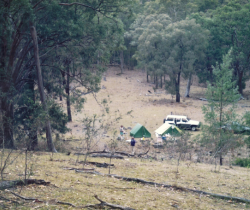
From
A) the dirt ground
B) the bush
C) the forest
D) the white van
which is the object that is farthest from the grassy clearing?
the white van

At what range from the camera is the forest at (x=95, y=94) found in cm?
780

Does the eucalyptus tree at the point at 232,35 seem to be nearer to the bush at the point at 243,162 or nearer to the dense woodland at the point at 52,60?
the dense woodland at the point at 52,60

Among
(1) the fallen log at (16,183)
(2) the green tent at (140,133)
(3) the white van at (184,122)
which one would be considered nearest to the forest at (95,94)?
(1) the fallen log at (16,183)

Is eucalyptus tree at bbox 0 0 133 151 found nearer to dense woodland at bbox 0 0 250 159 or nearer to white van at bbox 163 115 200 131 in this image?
dense woodland at bbox 0 0 250 159

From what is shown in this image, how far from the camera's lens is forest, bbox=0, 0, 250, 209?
780 cm

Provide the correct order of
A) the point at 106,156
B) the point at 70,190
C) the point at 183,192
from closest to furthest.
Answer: the point at 70,190 → the point at 183,192 → the point at 106,156

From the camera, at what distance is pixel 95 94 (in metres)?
14.9

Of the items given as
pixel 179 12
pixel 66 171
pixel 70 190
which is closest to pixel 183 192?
pixel 70 190

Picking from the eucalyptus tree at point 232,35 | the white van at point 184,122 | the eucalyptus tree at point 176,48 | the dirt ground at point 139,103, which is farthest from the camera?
the eucalyptus tree at point 232,35

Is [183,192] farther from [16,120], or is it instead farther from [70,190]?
[16,120]

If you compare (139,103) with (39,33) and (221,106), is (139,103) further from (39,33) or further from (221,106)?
(39,33)

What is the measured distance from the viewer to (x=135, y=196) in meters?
5.96

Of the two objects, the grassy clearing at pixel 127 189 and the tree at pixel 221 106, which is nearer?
the grassy clearing at pixel 127 189

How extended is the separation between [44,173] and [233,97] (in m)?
12.1
